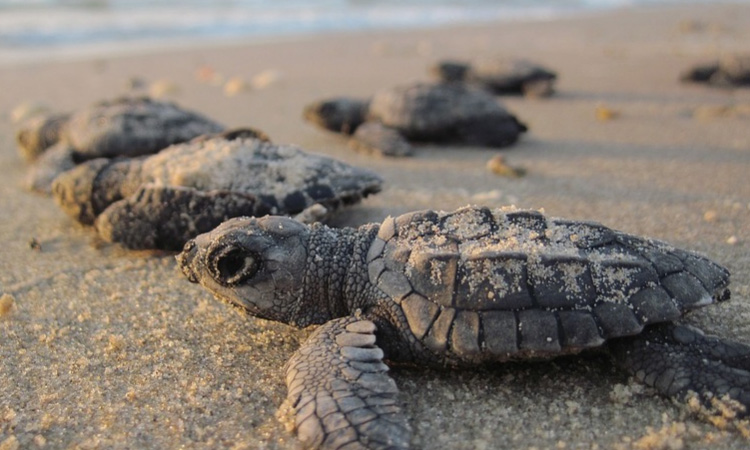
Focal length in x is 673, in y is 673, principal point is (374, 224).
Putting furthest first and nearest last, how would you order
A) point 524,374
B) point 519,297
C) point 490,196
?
1. point 490,196
2. point 524,374
3. point 519,297

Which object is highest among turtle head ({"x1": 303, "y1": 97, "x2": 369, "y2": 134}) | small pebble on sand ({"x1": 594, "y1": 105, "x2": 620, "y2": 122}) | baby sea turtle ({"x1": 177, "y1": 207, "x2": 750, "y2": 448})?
baby sea turtle ({"x1": 177, "y1": 207, "x2": 750, "y2": 448})

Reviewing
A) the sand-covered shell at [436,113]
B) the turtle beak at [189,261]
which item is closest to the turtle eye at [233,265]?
the turtle beak at [189,261]

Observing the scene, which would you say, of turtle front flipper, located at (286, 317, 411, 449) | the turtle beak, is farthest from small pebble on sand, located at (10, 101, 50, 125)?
turtle front flipper, located at (286, 317, 411, 449)

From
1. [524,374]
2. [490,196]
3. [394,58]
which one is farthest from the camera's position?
[394,58]

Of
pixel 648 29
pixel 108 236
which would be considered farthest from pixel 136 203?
pixel 648 29

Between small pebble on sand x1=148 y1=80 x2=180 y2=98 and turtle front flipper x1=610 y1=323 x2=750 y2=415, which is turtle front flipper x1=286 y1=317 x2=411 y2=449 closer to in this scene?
turtle front flipper x1=610 y1=323 x2=750 y2=415

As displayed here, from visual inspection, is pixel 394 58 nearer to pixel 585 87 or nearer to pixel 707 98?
pixel 585 87

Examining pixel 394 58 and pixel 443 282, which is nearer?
pixel 443 282

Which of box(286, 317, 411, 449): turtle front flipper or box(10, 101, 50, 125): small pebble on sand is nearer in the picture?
box(286, 317, 411, 449): turtle front flipper
